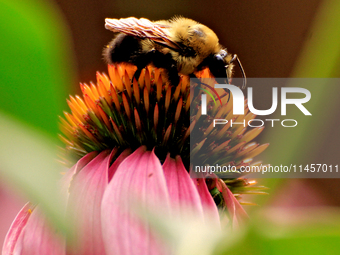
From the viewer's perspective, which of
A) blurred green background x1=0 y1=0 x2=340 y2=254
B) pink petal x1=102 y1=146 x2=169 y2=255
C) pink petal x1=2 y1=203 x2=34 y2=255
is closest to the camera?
blurred green background x1=0 y1=0 x2=340 y2=254

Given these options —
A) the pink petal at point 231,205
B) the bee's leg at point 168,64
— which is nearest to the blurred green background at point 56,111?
the pink petal at point 231,205

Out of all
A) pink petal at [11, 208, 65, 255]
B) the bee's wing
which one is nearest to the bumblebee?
the bee's wing

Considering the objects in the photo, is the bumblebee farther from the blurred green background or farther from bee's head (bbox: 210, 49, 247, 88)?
the blurred green background

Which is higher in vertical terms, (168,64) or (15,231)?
(168,64)

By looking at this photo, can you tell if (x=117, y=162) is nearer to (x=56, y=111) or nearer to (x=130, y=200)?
(x=130, y=200)

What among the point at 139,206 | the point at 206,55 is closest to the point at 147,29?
the point at 206,55

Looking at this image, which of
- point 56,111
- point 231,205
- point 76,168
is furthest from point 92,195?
point 56,111

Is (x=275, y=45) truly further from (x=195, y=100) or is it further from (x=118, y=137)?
(x=118, y=137)
